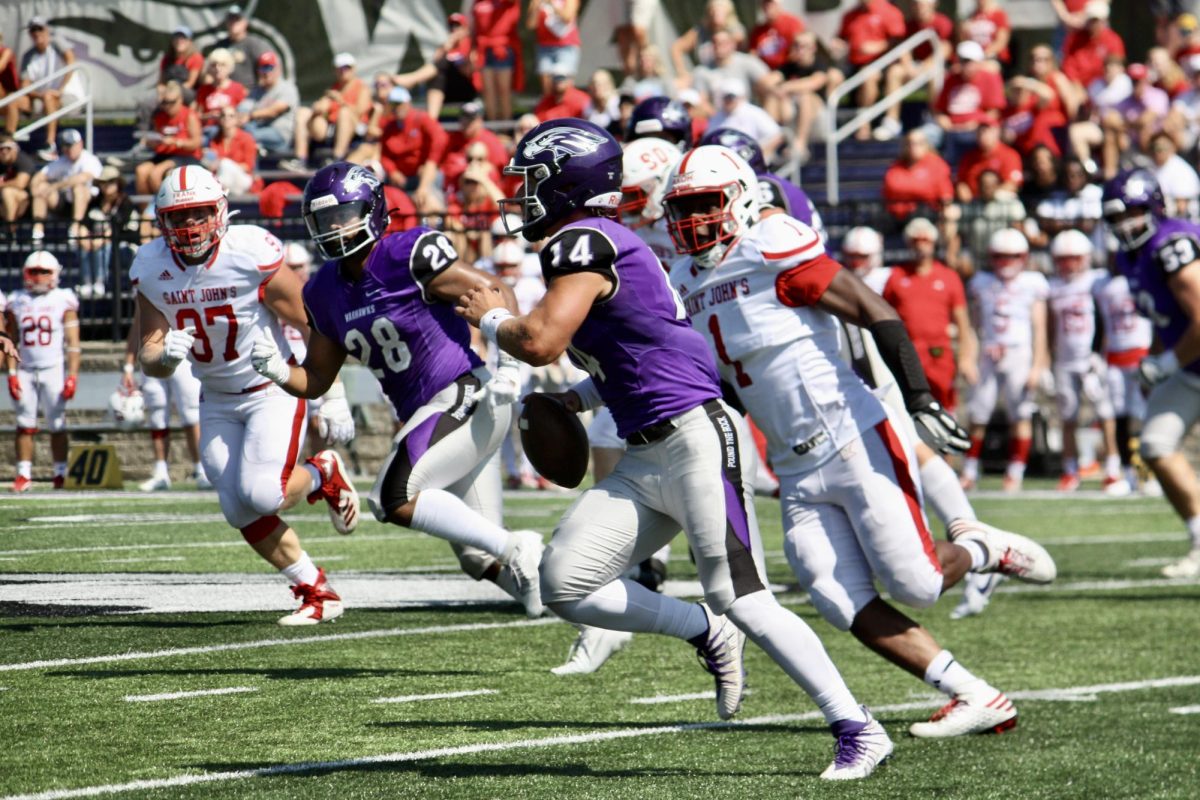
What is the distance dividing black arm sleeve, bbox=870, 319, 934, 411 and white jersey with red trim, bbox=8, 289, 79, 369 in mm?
5886

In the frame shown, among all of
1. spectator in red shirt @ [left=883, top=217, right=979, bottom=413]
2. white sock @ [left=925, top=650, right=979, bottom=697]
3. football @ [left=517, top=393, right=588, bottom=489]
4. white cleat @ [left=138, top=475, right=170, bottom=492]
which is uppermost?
football @ [left=517, top=393, right=588, bottom=489]

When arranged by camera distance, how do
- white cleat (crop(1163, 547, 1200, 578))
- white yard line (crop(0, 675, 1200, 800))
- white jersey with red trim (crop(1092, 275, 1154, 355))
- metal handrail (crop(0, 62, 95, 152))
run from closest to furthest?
white yard line (crop(0, 675, 1200, 800)) → white cleat (crop(1163, 547, 1200, 578)) → white jersey with red trim (crop(1092, 275, 1154, 355)) → metal handrail (crop(0, 62, 95, 152))

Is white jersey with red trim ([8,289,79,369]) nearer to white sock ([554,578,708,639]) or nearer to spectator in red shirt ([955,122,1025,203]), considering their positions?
white sock ([554,578,708,639])

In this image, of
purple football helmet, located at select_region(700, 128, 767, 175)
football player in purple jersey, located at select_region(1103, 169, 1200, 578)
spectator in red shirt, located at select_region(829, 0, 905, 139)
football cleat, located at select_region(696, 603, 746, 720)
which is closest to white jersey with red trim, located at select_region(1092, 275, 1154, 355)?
spectator in red shirt, located at select_region(829, 0, 905, 139)

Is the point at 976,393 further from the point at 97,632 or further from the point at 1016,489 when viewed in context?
the point at 97,632

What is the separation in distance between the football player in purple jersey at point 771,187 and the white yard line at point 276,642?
206cm

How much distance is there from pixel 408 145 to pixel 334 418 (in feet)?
29.9

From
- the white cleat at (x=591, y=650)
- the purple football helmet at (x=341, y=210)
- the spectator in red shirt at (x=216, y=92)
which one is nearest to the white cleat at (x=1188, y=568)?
the white cleat at (x=591, y=650)

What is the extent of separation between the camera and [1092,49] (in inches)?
697

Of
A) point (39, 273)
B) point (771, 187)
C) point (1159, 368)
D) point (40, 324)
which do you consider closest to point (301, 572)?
point (771, 187)

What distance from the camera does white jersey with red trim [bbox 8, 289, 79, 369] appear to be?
1070 cm

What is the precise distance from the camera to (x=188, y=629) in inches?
290

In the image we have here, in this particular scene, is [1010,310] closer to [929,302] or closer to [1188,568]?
[929,302]

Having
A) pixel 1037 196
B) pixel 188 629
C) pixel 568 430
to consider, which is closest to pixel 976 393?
pixel 1037 196
